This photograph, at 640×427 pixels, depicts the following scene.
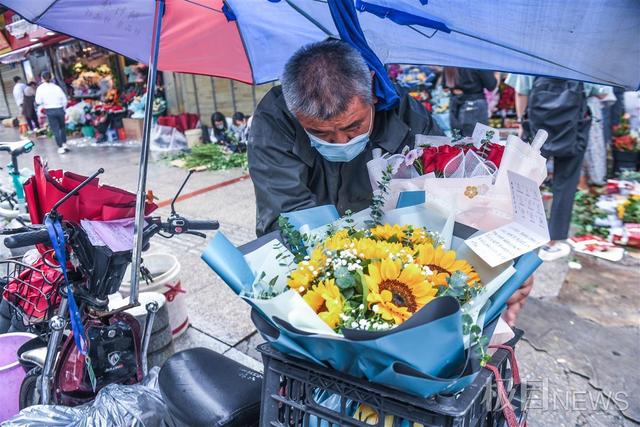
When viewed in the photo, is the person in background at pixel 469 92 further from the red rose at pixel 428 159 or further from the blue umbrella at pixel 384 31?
the red rose at pixel 428 159

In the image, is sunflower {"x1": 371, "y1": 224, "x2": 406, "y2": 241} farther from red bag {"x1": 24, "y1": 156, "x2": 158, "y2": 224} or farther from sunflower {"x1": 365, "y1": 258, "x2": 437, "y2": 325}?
red bag {"x1": 24, "y1": 156, "x2": 158, "y2": 224}

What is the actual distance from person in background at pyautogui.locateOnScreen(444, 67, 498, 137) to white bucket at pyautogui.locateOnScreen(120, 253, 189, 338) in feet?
11.8

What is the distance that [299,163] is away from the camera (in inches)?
74.5

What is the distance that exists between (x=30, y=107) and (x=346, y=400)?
19.9 metres

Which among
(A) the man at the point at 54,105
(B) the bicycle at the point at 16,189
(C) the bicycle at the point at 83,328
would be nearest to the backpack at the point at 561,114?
(C) the bicycle at the point at 83,328

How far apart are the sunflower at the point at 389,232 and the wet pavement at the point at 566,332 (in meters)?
0.92

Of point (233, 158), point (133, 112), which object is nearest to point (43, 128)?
point (133, 112)

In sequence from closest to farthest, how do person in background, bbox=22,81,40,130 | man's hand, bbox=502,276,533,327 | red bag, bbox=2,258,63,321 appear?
man's hand, bbox=502,276,533,327, red bag, bbox=2,258,63,321, person in background, bbox=22,81,40,130

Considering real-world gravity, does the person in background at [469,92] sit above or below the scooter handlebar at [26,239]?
below

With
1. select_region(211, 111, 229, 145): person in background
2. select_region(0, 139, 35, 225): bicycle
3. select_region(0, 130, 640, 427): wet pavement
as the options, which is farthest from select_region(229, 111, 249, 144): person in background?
select_region(0, 139, 35, 225): bicycle

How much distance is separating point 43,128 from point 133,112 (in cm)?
603

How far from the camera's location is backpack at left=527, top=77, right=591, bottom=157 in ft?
12.5

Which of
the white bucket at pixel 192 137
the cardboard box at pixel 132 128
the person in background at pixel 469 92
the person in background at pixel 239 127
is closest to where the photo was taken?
the person in background at pixel 469 92

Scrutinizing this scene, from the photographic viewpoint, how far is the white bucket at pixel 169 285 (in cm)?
282
